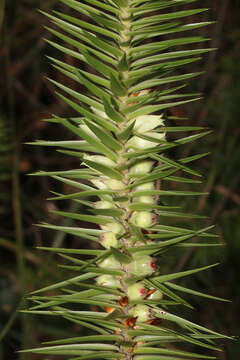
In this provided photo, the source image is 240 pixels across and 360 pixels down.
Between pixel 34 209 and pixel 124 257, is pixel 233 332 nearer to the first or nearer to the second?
pixel 34 209

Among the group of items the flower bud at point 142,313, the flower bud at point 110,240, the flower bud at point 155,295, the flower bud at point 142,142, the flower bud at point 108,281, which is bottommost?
the flower bud at point 142,313

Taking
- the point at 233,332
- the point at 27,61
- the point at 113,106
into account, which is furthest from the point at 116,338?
the point at 27,61

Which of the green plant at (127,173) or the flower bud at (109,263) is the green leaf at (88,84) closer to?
the green plant at (127,173)

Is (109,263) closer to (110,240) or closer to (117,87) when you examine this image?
(110,240)

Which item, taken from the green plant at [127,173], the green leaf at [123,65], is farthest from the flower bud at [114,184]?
the green leaf at [123,65]

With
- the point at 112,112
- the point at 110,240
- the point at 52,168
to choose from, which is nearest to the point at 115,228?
the point at 110,240

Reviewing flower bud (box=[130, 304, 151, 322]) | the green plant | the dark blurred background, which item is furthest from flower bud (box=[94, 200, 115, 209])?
the dark blurred background
